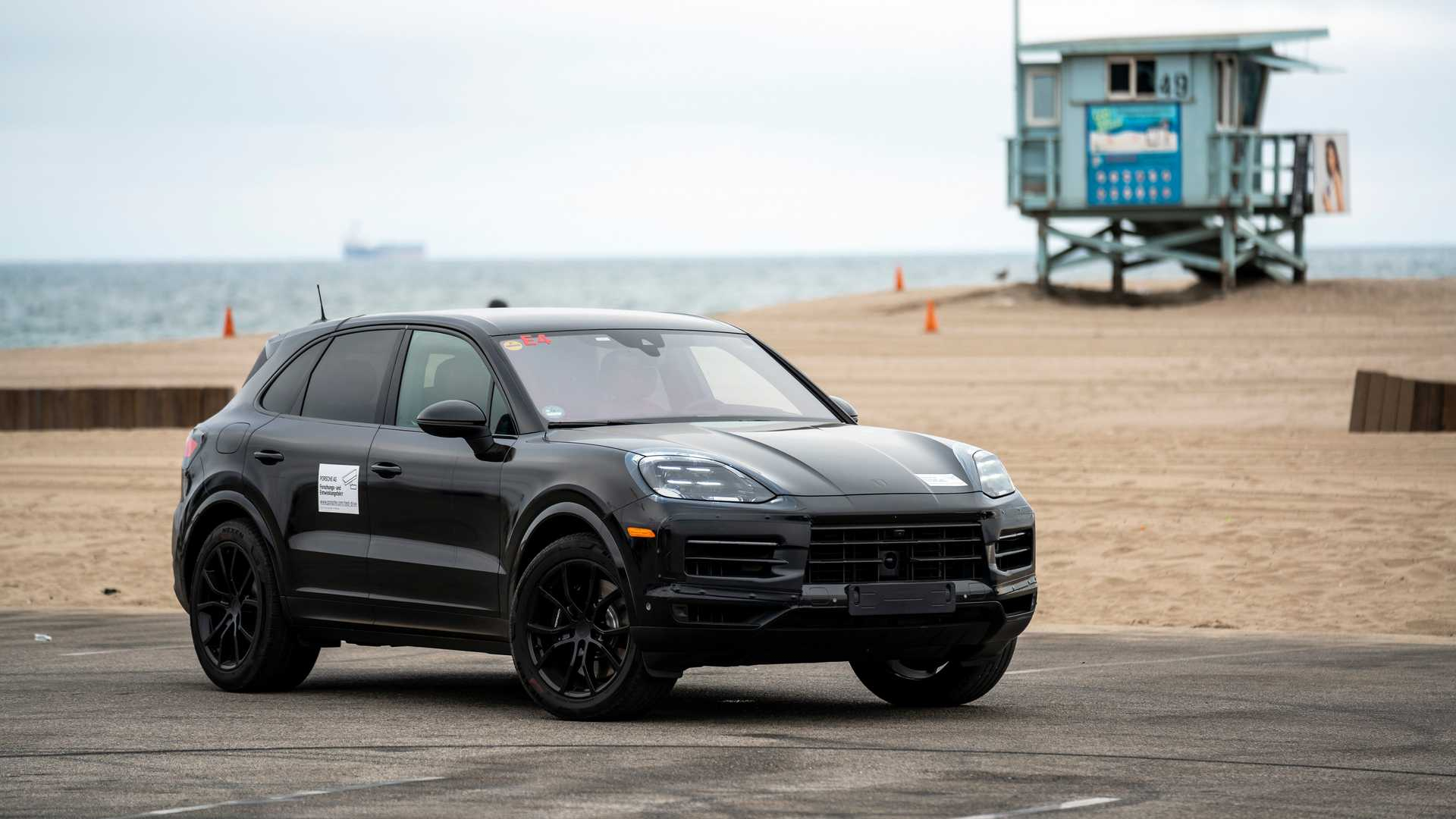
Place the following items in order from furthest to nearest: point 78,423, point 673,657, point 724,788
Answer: point 78,423 → point 673,657 → point 724,788

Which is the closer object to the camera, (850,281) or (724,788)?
(724,788)

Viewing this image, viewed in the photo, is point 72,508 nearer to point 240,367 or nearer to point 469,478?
point 469,478

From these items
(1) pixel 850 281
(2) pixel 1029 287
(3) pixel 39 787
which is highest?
(3) pixel 39 787

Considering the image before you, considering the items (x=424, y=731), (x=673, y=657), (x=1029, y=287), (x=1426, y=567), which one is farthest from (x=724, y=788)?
(x=1029, y=287)

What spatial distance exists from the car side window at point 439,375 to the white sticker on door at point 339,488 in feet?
1.00

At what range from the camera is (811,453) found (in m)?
8.62

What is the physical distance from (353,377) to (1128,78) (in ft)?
118

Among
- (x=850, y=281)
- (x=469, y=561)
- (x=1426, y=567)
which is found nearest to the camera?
(x=469, y=561)

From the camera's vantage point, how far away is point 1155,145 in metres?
44.3

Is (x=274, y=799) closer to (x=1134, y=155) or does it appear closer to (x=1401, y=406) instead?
(x=1401, y=406)

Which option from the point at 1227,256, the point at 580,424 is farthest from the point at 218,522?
the point at 1227,256

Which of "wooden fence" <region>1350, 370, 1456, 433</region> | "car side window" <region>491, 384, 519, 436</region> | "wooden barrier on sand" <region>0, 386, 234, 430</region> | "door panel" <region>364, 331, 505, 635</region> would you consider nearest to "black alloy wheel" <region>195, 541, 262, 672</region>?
"door panel" <region>364, 331, 505, 635</region>

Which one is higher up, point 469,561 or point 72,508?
point 469,561

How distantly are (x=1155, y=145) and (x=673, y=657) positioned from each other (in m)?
37.6
